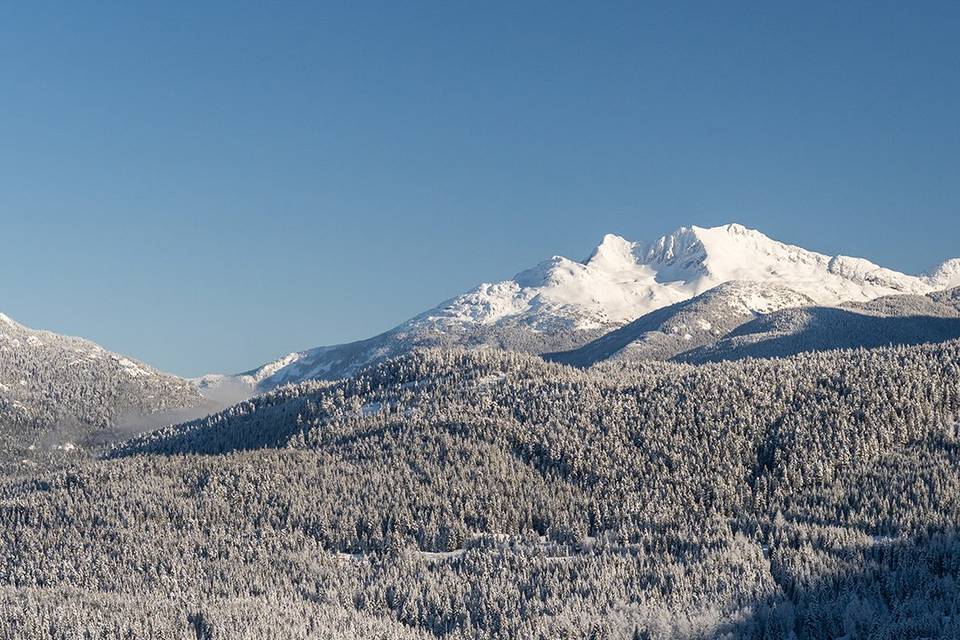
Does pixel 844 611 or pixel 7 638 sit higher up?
pixel 7 638

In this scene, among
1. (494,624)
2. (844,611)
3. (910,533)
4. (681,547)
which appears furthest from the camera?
(681,547)

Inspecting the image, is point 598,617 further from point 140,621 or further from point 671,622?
point 140,621

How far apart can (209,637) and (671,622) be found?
72.4 meters

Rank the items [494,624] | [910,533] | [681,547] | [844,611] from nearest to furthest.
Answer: [844,611], [494,624], [910,533], [681,547]

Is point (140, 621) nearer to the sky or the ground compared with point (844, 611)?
nearer to the sky

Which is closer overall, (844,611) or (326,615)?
(844,611)

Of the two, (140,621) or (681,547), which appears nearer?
(140,621)

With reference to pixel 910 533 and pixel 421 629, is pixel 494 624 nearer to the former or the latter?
pixel 421 629

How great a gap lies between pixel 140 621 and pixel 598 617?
243 feet

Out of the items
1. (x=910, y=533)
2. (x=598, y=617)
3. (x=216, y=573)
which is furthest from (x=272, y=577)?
(x=910, y=533)

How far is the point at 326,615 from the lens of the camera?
512 ft

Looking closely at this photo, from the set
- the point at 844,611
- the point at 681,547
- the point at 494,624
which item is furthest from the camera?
the point at 681,547

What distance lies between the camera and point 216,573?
198 m

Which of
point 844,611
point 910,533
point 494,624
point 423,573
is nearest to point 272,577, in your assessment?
point 423,573
